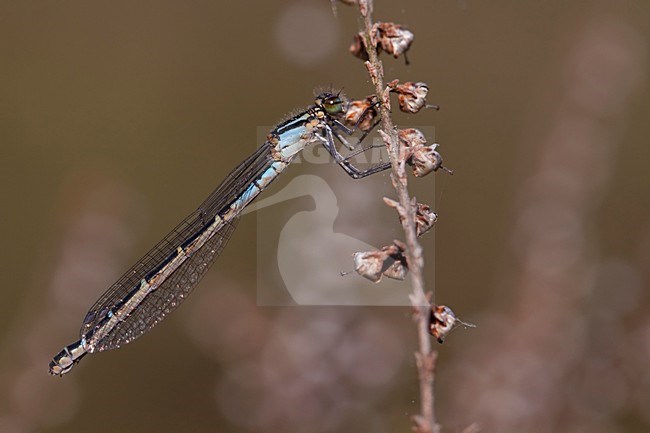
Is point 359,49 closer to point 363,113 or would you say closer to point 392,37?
point 392,37

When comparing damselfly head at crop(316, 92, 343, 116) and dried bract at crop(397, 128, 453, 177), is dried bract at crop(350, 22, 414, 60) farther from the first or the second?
damselfly head at crop(316, 92, 343, 116)

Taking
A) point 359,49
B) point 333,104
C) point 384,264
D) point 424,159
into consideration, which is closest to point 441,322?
point 384,264

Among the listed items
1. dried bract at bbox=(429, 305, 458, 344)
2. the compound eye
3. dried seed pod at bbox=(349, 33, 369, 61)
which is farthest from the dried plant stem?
the compound eye

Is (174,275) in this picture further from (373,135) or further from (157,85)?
(157,85)

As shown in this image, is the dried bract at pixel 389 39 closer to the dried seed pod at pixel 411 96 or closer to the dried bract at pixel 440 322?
the dried seed pod at pixel 411 96

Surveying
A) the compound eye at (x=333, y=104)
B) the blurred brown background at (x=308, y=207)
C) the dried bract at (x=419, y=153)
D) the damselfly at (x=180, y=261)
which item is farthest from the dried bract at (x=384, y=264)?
the damselfly at (x=180, y=261)

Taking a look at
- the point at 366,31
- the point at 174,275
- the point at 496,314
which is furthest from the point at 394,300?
the point at 366,31
